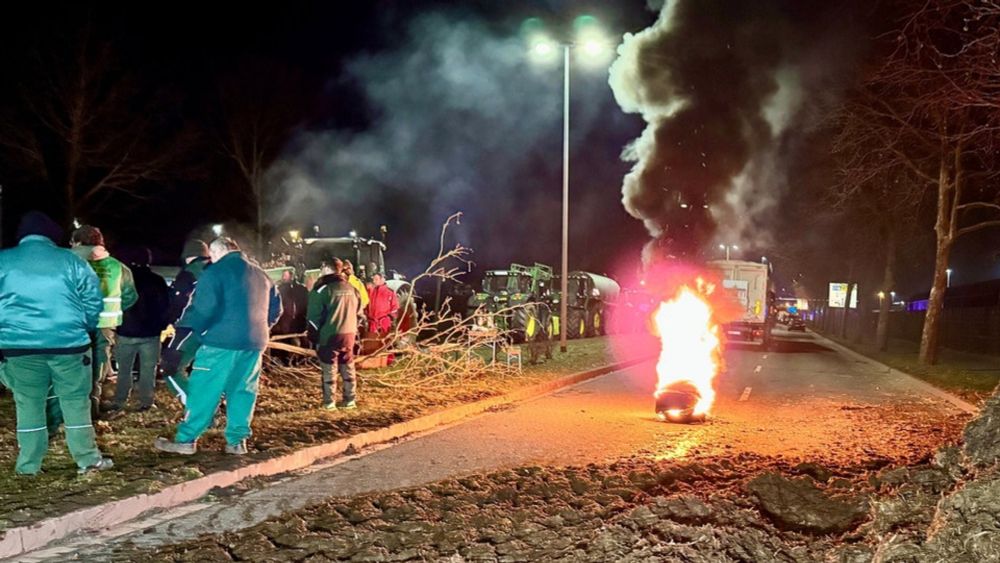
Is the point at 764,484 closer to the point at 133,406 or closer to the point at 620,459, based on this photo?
the point at 620,459

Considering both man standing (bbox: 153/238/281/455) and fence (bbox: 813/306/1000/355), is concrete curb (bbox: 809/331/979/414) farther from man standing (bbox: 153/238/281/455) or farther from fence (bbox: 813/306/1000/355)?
man standing (bbox: 153/238/281/455)

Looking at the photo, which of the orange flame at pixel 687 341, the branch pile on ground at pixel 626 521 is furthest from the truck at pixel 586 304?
the branch pile on ground at pixel 626 521

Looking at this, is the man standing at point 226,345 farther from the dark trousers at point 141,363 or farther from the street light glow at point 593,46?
the street light glow at point 593,46

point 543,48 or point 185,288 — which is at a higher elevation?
point 543,48

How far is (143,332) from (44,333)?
9.42 ft

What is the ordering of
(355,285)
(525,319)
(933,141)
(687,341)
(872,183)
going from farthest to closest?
(872,183) < (525,319) < (933,141) < (687,341) < (355,285)

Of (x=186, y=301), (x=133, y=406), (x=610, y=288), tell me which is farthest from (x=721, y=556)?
(x=610, y=288)

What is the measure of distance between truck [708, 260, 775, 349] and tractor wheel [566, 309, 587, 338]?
17.6 ft

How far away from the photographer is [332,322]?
31.7ft

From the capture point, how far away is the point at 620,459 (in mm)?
7660

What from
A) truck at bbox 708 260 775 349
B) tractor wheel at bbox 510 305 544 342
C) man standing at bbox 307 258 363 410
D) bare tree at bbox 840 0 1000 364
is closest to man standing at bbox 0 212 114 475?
man standing at bbox 307 258 363 410

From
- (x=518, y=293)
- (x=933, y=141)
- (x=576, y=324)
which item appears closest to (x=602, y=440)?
(x=933, y=141)

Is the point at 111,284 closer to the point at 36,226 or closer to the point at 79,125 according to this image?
the point at 36,226

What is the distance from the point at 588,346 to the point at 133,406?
1664 centimetres
